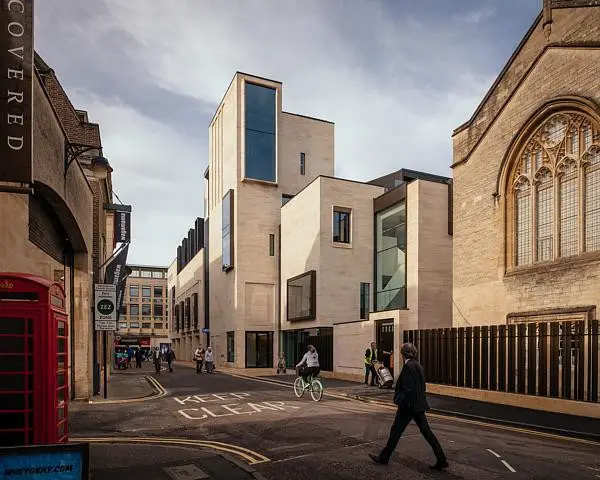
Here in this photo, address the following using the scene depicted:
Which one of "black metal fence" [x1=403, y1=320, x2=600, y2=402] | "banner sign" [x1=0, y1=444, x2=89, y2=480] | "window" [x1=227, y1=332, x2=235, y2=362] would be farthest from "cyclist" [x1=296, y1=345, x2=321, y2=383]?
"window" [x1=227, y1=332, x2=235, y2=362]

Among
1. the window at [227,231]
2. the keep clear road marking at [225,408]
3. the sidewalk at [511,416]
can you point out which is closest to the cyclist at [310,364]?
the keep clear road marking at [225,408]

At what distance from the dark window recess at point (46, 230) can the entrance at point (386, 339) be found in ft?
44.6

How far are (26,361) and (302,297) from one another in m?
27.1

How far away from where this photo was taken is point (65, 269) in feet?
50.7

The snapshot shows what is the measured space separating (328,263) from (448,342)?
13911 mm

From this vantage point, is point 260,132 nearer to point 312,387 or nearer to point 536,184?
point 536,184

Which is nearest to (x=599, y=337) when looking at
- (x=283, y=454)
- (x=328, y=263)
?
(x=283, y=454)

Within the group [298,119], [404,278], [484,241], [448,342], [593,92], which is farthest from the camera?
[298,119]

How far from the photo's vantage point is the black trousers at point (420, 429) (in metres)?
6.96

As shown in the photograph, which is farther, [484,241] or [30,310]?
[484,241]

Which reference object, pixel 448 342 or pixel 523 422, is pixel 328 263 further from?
pixel 523 422

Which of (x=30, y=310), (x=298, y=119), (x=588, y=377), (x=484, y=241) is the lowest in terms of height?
(x=588, y=377)

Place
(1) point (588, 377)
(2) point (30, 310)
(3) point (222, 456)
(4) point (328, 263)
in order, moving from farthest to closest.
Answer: (4) point (328, 263) < (1) point (588, 377) < (3) point (222, 456) < (2) point (30, 310)

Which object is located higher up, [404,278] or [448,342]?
[404,278]
